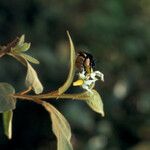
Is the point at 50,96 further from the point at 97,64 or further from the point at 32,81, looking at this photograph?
the point at 97,64

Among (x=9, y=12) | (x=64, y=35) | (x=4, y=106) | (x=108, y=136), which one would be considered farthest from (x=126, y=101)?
(x=4, y=106)

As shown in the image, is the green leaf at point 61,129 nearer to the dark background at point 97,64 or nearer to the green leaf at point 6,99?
the green leaf at point 6,99

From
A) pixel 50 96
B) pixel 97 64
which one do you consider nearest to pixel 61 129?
pixel 50 96

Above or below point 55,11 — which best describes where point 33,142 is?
below

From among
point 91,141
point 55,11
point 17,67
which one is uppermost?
point 55,11

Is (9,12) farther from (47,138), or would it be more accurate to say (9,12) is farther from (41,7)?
(47,138)

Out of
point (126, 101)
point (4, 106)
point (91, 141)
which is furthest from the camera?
point (126, 101)

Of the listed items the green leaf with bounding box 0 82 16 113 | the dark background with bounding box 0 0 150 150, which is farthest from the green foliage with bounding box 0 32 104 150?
the dark background with bounding box 0 0 150 150

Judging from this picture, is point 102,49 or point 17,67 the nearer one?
point 17,67
